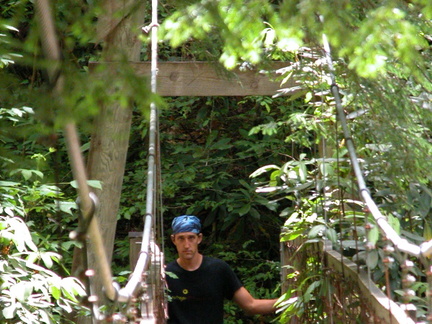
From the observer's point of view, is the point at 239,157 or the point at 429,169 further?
the point at 239,157

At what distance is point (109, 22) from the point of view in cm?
313

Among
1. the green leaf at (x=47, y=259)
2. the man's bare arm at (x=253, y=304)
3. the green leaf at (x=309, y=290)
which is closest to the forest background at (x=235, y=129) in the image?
the green leaf at (x=47, y=259)

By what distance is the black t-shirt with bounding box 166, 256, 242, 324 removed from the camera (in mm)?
3338

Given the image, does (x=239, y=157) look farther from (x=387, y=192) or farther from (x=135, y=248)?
(x=387, y=192)

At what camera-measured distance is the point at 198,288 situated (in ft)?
11.1

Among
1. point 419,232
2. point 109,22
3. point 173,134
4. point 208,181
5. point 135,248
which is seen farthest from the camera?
point 173,134

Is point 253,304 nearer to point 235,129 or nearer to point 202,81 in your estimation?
point 202,81

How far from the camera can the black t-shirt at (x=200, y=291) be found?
3.34m

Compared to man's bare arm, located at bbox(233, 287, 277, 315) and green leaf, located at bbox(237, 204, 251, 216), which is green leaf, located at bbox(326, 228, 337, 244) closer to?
man's bare arm, located at bbox(233, 287, 277, 315)

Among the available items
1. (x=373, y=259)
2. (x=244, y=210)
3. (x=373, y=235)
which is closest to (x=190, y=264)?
(x=373, y=259)

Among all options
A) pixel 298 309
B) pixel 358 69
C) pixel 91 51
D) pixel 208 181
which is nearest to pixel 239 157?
pixel 208 181

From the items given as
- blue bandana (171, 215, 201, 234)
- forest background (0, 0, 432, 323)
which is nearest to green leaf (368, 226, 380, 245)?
forest background (0, 0, 432, 323)

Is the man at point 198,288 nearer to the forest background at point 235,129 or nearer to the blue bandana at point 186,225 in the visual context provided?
the blue bandana at point 186,225

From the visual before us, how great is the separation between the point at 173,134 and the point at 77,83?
477 cm
